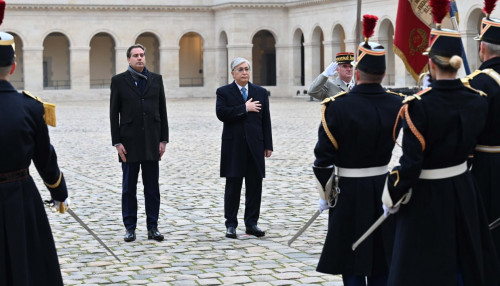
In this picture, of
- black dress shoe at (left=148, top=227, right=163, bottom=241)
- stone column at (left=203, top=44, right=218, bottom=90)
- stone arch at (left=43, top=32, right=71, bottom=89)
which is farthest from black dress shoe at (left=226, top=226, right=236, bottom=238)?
stone arch at (left=43, top=32, right=71, bottom=89)

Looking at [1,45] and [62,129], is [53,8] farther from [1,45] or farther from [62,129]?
[1,45]

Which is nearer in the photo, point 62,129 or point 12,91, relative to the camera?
point 12,91

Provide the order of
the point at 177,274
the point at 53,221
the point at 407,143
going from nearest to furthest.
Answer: the point at 407,143 < the point at 177,274 < the point at 53,221

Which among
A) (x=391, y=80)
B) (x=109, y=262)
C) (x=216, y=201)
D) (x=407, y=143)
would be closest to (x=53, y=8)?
(x=391, y=80)

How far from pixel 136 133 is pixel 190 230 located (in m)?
1.22

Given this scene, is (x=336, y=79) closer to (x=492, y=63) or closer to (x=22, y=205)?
(x=492, y=63)

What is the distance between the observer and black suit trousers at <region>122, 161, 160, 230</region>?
9.56 m

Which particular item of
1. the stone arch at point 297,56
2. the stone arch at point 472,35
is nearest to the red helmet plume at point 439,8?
the stone arch at point 472,35

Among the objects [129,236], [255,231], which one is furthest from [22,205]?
[255,231]

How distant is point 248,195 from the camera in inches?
382

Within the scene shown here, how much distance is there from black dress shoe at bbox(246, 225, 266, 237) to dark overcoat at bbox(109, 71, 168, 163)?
3.90 feet

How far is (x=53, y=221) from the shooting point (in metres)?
10.7

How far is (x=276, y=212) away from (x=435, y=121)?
18.8ft

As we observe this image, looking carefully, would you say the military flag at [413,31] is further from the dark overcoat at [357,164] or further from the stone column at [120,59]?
the stone column at [120,59]
